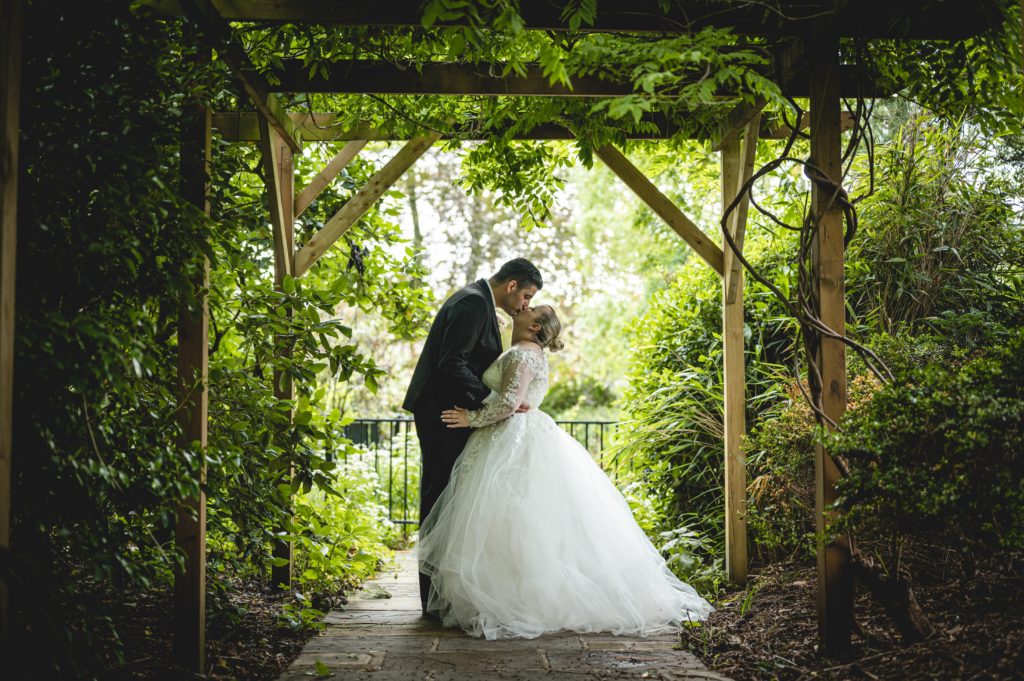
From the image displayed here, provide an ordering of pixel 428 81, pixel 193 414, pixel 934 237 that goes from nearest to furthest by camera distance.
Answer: pixel 193 414
pixel 428 81
pixel 934 237

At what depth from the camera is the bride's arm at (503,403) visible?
163 inches

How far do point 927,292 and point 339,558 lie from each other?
3.98 m

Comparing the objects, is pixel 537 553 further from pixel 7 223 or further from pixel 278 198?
pixel 7 223

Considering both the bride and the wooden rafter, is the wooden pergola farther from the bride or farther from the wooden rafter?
the bride

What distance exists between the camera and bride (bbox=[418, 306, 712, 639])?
12.2 ft

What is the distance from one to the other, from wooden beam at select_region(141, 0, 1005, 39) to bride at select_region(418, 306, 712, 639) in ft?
5.58

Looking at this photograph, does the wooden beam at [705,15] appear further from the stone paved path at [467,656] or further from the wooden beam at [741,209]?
the stone paved path at [467,656]

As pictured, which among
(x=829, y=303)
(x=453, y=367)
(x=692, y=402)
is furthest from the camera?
(x=692, y=402)

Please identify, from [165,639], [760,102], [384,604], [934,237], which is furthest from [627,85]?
[165,639]

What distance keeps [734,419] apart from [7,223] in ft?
12.3

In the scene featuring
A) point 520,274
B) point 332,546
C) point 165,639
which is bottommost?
point 165,639

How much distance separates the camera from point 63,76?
7.70 feet

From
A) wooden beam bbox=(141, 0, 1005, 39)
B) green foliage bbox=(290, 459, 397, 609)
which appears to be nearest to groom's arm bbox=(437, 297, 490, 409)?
green foliage bbox=(290, 459, 397, 609)

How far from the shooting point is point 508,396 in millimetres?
4125
